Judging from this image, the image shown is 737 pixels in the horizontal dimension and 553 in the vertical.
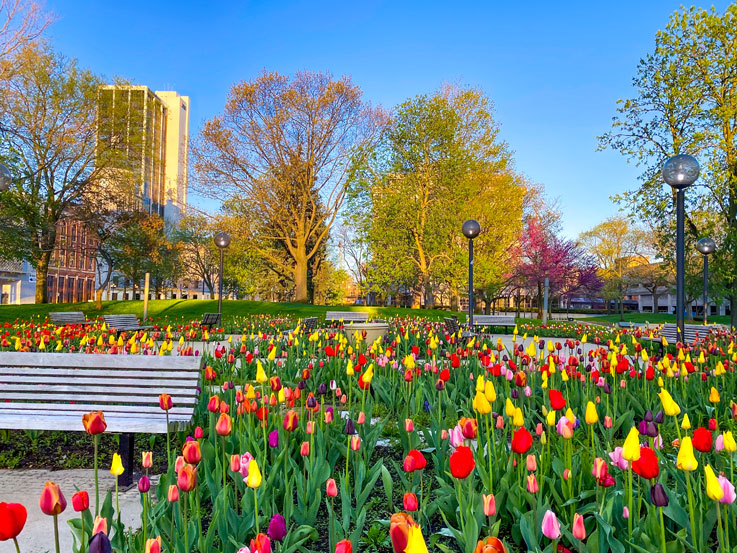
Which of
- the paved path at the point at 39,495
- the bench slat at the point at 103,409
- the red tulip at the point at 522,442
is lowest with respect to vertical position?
the paved path at the point at 39,495

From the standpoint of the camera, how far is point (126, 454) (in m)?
3.26

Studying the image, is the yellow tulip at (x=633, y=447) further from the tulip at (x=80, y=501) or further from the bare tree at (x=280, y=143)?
the bare tree at (x=280, y=143)

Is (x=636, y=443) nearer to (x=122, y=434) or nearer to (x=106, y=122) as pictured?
(x=122, y=434)

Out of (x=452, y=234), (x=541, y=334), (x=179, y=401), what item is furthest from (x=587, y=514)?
(x=452, y=234)

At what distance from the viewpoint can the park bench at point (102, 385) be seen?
11.9 ft

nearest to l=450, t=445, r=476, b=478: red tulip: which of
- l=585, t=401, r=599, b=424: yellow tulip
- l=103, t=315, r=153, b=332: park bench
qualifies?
l=585, t=401, r=599, b=424: yellow tulip

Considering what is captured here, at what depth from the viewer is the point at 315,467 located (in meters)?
2.65

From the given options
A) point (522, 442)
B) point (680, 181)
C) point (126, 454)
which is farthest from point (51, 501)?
point (680, 181)

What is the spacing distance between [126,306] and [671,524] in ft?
83.3

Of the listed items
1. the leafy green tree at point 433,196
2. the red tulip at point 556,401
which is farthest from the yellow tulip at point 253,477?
the leafy green tree at point 433,196

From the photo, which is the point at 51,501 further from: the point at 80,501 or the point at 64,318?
the point at 64,318

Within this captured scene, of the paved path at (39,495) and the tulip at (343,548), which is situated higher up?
the tulip at (343,548)

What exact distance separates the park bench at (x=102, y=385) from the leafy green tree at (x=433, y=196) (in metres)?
21.8

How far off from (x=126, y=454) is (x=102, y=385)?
36.0 inches
